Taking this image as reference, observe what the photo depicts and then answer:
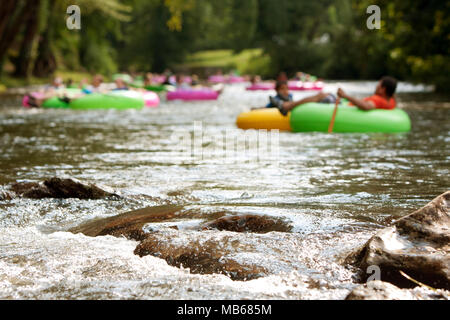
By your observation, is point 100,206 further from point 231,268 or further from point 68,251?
point 231,268

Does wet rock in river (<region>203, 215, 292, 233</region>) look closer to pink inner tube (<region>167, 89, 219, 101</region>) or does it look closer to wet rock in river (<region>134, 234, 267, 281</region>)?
wet rock in river (<region>134, 234, 267, 281</region>)

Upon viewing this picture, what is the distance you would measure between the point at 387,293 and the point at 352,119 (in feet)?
26.3

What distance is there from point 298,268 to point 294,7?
4431 cm

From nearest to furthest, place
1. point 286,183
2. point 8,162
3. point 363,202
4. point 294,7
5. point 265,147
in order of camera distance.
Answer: point 363,202, point 286,183, point 8,162, point 265,147, point 294,7

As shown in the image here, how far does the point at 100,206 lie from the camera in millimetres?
5430

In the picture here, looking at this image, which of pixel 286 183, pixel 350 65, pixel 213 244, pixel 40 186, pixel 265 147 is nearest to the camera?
pixel 213 244

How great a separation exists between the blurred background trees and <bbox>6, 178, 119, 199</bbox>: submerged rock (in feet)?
33.9

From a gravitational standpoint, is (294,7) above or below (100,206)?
above

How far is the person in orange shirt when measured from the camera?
1057 centimetres

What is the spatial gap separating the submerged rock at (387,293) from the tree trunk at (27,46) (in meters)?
25.2

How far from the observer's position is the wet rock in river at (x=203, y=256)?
11.8ft

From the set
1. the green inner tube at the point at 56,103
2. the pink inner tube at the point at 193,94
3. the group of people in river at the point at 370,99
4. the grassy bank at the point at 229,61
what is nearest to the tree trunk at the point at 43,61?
the pink inner tube at the point at 193,94

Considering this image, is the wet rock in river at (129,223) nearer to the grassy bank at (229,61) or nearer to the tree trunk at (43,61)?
the tree trunk at (43,61)

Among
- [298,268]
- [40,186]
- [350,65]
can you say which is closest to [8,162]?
[40,186]
